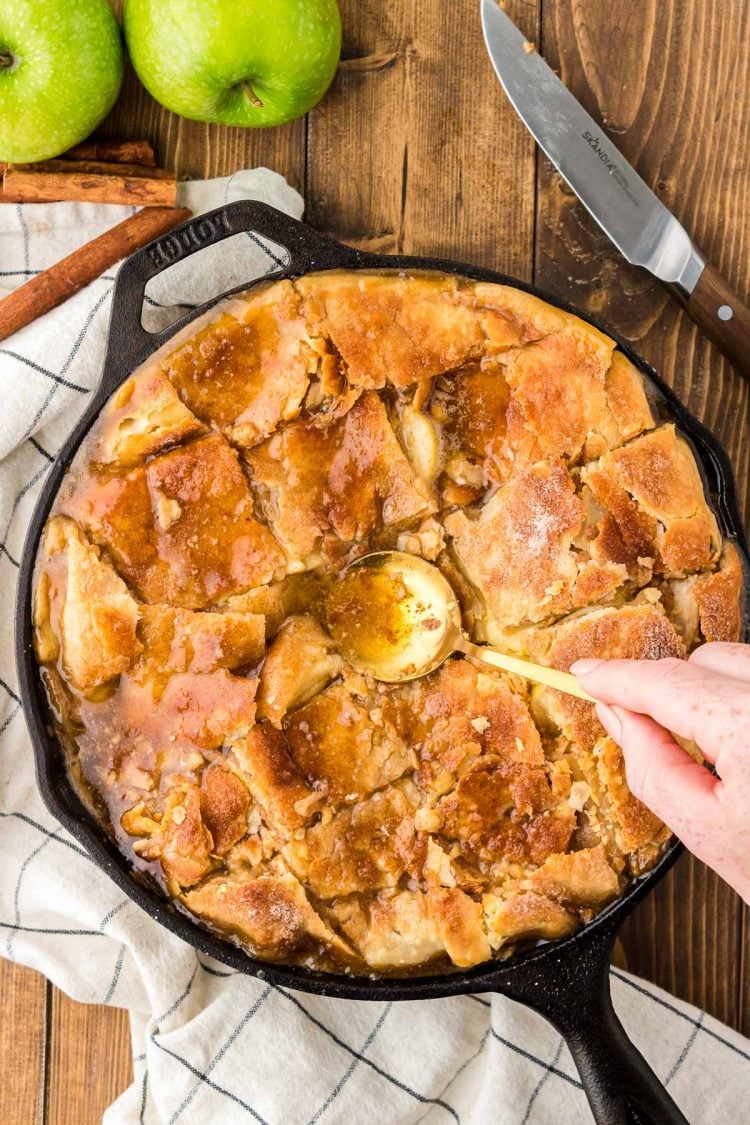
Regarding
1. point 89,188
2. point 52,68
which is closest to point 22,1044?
point 89,188

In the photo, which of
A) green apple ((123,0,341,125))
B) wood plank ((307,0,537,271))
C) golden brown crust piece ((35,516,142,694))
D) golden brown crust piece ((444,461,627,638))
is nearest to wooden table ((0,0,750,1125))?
wood plank ((307,0,537,271))

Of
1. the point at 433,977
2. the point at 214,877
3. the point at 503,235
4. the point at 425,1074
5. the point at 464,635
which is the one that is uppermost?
the point at 503,235

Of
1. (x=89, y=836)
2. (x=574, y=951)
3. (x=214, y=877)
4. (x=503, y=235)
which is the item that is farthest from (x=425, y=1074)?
(x=503, y=235)

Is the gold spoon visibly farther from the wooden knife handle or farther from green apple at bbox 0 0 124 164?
green apple at bbox 0 0 124 164

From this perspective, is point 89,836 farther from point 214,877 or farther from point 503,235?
point 503,235

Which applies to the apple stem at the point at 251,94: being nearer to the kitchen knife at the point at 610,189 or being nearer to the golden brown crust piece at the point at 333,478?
the kitchen knife at the point at 610,189

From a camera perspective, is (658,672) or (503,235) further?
(503,235)

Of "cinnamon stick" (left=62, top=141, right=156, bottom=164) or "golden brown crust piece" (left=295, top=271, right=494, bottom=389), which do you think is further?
"cinnamon stick" (left=62, top=141, right=156, bottom=164)
